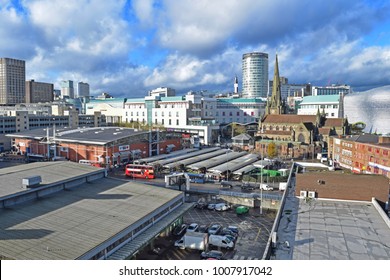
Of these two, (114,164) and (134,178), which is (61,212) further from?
(114,164)

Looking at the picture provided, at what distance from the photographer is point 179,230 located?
24359 mm

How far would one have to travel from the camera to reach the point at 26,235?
15.5 meters

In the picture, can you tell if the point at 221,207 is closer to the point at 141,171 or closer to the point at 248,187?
the point at 248,187

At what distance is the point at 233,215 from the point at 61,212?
631 inches

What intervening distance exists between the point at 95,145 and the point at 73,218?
30289 millimetres

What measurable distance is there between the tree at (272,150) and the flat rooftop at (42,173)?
127ft

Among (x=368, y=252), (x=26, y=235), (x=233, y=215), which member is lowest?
(x=233, y=215)

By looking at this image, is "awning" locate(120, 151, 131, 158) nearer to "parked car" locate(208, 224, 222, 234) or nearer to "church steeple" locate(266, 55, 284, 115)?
"parked car" locate(208, 224, 222, 234)

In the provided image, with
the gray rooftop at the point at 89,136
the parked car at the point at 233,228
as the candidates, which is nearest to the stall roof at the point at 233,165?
the parked car at the point at 233,228

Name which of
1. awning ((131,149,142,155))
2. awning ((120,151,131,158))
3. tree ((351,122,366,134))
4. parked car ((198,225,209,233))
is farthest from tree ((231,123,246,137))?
parked car ((198,225,209,233))

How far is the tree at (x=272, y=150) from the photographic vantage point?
58.3m

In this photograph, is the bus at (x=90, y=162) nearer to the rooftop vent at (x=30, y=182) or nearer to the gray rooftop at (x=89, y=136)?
the gray rooftop at (x=89, y=136)

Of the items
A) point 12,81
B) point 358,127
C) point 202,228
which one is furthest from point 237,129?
point 12,81

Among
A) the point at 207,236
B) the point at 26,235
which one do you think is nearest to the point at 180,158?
the point at 207,236
